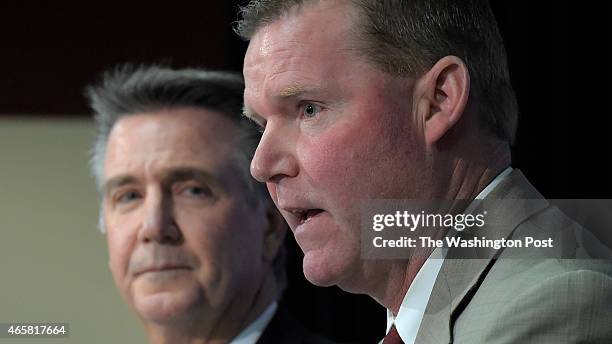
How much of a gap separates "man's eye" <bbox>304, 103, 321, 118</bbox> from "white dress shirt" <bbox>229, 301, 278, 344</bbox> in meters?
0.70

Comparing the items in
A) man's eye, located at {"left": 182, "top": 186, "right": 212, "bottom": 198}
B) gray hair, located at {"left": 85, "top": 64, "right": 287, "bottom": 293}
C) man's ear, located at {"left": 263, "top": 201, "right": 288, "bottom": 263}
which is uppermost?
gray hair, located at {"left": 85, "top": 64, "right": 287, "bottom": 293}

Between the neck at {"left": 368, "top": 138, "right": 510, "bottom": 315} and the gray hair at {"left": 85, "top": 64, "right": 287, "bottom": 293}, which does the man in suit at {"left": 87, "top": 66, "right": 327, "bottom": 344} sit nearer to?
the gray hair at {"left": 85, "top": 64, "right": 287, "bottom": 293}

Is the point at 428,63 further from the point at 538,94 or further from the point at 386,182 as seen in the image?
the point at 538,94

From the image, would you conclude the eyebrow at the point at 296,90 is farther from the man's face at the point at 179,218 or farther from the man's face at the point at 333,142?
the man's face at the point at 179,218

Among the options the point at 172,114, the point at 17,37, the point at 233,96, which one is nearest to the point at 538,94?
the point at 233,96

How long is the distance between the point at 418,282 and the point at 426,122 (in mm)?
206

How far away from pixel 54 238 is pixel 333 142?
0.83m

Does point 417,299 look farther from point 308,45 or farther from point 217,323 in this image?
point 217,323

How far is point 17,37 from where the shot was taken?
1963mm

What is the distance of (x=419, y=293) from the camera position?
1.18m

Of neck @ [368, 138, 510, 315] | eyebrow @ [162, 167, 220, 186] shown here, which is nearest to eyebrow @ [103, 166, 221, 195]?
eyebrow @ [162, 167, 220, 186]

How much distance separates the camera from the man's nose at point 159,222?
176 centimetres

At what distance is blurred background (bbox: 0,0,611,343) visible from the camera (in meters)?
1.73

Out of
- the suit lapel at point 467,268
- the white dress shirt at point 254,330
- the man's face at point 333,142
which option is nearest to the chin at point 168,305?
the white dress shirt at point 254,330
